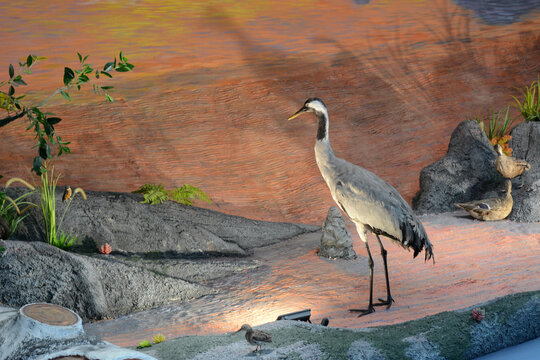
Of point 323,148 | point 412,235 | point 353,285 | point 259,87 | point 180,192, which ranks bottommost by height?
point 353,285

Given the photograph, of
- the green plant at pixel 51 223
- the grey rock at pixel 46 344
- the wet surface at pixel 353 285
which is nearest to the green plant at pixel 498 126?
the wet surface at pixel 353 285

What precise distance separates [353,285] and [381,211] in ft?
2.54

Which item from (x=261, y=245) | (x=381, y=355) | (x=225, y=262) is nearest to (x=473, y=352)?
(x=381, y=355)

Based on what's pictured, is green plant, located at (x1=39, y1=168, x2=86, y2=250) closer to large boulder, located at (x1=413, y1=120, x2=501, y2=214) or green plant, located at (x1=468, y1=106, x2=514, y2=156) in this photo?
large boulder, located at (x1=413, y1=120, x2=501, y2=214)

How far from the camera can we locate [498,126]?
7.92 metres

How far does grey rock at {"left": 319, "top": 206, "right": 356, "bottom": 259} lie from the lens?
18.0 feet

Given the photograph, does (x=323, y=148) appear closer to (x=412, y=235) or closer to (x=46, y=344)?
(x=412, y=235)

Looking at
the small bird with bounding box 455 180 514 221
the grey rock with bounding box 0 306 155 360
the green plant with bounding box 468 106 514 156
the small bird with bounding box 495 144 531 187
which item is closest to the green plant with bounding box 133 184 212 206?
the small bird with bounding box 455 180 514 221

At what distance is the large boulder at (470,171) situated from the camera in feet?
22.6

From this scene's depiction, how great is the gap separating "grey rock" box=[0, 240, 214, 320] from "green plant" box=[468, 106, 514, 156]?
158 inches

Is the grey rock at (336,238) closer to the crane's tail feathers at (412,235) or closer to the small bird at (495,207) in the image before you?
the crane's tail feathers at (412,235)

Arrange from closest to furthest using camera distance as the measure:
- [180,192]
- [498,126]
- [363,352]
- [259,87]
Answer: [363,352]
[180,192]
[259,87]
[498,126]

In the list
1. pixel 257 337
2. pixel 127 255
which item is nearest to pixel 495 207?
pixel 127 255

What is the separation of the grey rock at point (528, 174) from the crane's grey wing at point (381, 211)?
213 cm
